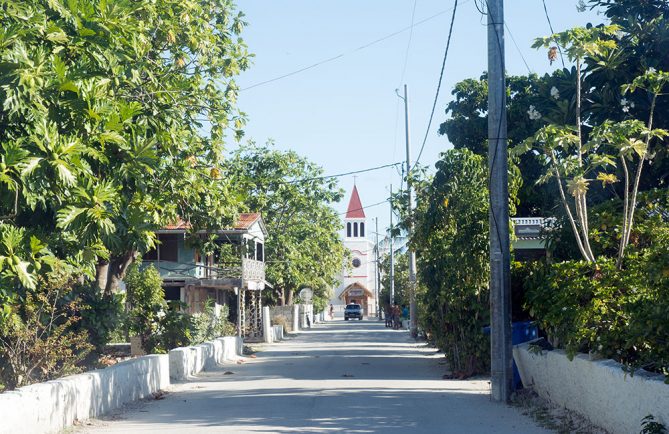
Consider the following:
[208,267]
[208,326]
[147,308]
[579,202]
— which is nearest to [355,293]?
[208,267]

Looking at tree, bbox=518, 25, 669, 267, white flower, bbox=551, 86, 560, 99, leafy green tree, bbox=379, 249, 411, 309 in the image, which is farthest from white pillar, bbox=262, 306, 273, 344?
tree, bbox=518, 25, 669, 267

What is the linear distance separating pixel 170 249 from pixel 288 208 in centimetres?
1195

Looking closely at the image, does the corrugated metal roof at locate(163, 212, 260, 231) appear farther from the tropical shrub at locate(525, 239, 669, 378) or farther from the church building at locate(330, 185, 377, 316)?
the church building at locate(330, 185, 377, 316)

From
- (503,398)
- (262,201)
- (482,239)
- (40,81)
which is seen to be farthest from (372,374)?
(262,201)

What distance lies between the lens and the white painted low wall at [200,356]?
21.1m

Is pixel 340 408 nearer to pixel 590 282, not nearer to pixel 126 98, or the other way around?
pixel 590 282

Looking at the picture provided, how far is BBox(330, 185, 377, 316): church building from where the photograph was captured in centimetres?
12594

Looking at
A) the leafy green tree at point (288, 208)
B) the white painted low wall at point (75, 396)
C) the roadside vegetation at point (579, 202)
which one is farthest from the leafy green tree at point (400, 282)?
the white painted low wall at point (75, 396)

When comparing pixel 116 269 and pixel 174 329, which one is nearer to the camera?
pixel 116 269

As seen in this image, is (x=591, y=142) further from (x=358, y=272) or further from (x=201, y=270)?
(x=358, y=272)

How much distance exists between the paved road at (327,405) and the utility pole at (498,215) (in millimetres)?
709

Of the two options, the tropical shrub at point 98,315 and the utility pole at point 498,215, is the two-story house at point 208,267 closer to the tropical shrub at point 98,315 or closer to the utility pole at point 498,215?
the tropical shrub at point 98,315

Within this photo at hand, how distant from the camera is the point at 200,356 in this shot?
23.6 meters

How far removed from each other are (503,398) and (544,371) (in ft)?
3.78
